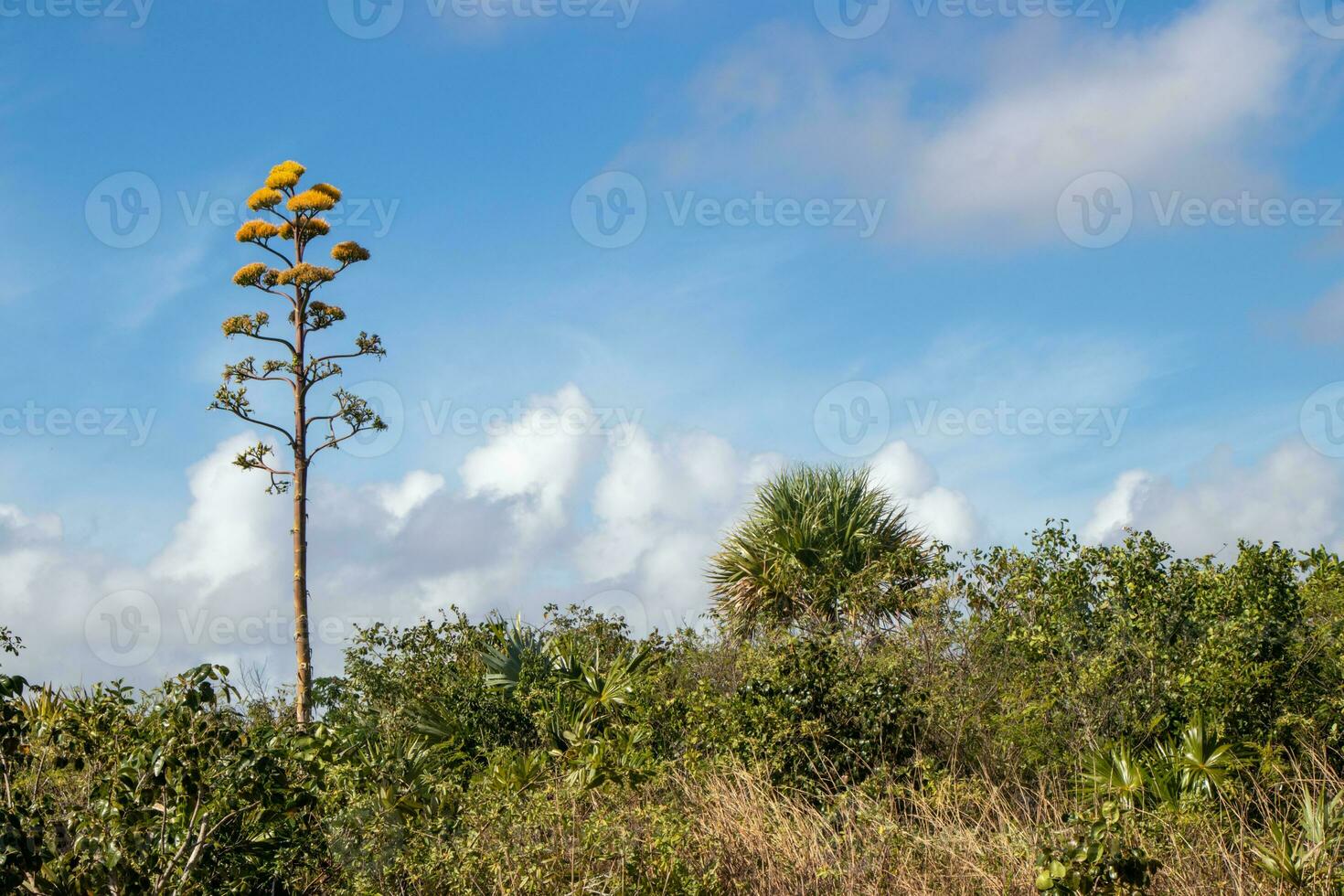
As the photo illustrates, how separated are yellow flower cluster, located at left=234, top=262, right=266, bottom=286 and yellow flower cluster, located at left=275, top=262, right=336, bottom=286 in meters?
0.31

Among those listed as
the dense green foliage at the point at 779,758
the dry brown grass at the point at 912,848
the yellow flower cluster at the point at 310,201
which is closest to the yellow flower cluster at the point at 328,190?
the yellow flower cluster at the point at 310,201

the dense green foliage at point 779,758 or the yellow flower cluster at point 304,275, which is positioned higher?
the yellow flower cluster at point 304,275

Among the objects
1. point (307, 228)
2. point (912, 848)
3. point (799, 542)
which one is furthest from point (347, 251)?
point (912, 848)

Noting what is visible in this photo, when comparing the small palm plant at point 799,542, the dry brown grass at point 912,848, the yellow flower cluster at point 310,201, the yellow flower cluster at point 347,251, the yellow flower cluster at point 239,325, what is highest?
the yellow flower cluster at point 310,201

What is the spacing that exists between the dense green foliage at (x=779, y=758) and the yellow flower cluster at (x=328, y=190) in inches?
262

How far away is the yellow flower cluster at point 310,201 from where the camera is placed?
17672mm

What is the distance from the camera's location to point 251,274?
57.3 feet

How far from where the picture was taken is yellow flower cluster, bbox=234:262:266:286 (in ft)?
57.3

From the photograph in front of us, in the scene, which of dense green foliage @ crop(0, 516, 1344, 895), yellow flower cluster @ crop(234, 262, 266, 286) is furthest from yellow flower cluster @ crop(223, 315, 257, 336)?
dense green foliage @ crop(0, 516, 1344, 895)

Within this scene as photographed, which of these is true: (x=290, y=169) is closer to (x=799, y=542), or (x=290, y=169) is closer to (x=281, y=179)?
(x=281, y=179)

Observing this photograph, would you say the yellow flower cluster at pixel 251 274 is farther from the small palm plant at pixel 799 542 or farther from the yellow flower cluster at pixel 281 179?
the small palm plant at pixel 799 542

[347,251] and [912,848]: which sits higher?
[347,251]

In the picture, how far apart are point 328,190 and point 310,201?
1.04 feet

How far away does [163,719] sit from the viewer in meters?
6.82
